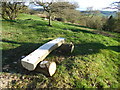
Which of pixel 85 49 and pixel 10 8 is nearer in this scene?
pixel 85 49

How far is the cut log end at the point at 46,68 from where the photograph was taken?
11.2ft

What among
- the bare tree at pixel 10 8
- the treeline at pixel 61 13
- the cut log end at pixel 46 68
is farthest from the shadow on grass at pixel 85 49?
the bare tree at pixel 10 8

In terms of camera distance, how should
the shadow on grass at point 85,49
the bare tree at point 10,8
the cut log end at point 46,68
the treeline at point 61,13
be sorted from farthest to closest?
the bare tree at point 10,8, the treeline at point 61,13, the shadow on grass at point 85,49, the cut log end at point 46,68

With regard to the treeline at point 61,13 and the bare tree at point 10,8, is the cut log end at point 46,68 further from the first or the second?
the bare tree at point 10,8

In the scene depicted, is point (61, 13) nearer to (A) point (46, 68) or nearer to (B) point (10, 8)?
(B) point (10, 8)

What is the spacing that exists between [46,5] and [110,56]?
303 inches

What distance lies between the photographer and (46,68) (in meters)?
3.42

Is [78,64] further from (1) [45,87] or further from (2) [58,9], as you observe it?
(2) [58,9]

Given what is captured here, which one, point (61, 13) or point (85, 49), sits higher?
point (61, 13)

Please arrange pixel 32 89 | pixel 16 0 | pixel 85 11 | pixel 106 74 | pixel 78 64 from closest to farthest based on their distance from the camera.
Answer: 1. pixel 32 89
2. pixel 106 74
3. pixel 78 64
4. pixel 16 0
5. pixel 85 11

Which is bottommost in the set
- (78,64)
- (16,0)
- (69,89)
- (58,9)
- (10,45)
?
(69,89)

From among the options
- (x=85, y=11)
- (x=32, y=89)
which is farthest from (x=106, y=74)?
(x=85, y=11)

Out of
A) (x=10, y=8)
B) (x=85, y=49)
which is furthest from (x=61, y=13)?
(x=10, y=8)

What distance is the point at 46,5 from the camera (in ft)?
33.0
